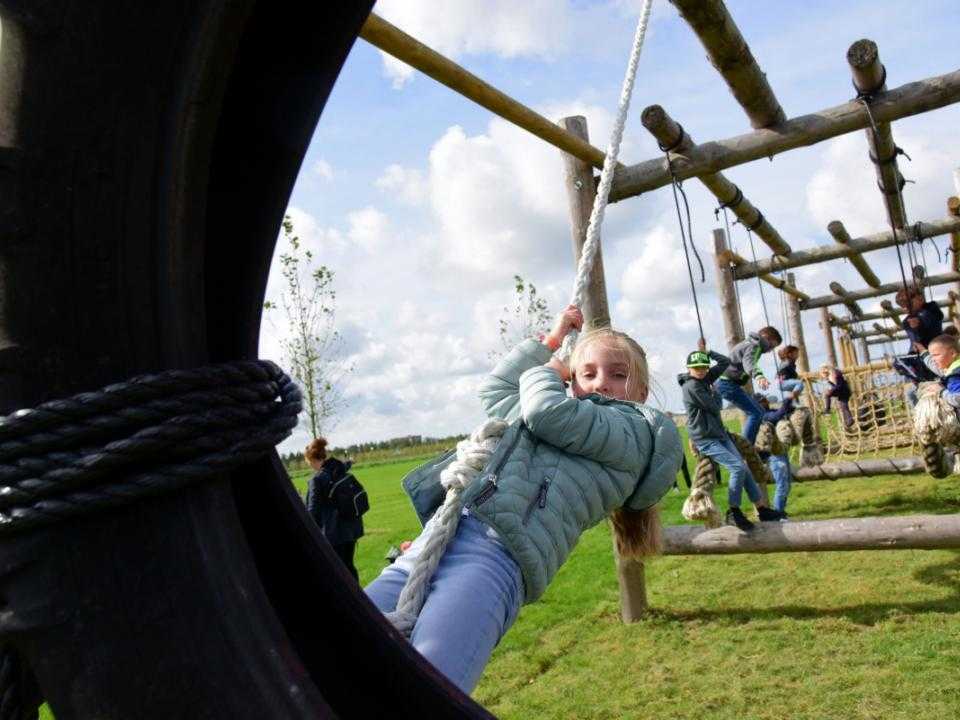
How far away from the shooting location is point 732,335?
8.52m

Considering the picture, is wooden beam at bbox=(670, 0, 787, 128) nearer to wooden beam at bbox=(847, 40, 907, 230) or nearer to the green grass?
wooden beam at bbox=(847, 40, 907, 230)

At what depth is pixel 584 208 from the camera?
14.3ft

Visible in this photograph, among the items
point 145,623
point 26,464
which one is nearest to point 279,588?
point 145,623

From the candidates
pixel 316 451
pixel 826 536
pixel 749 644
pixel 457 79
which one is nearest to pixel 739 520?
pixel 826 536

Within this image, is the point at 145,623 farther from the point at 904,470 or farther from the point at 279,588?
the point at 904,470

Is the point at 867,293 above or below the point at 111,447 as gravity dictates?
above

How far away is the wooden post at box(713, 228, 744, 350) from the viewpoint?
8539 mm

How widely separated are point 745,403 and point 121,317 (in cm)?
713

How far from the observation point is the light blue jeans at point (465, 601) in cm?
161

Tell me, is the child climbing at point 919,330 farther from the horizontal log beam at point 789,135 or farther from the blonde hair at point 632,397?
the blonde hair at point 632,397

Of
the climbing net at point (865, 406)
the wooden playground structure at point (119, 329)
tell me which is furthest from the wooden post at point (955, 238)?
the wooden playground structure at point (119, 329)

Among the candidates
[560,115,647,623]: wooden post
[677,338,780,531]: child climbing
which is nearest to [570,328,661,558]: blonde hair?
[560,115,647,623]: wooden post

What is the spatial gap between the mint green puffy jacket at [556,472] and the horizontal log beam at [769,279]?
679 centimetres

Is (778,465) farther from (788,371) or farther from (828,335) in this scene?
(828,335)
